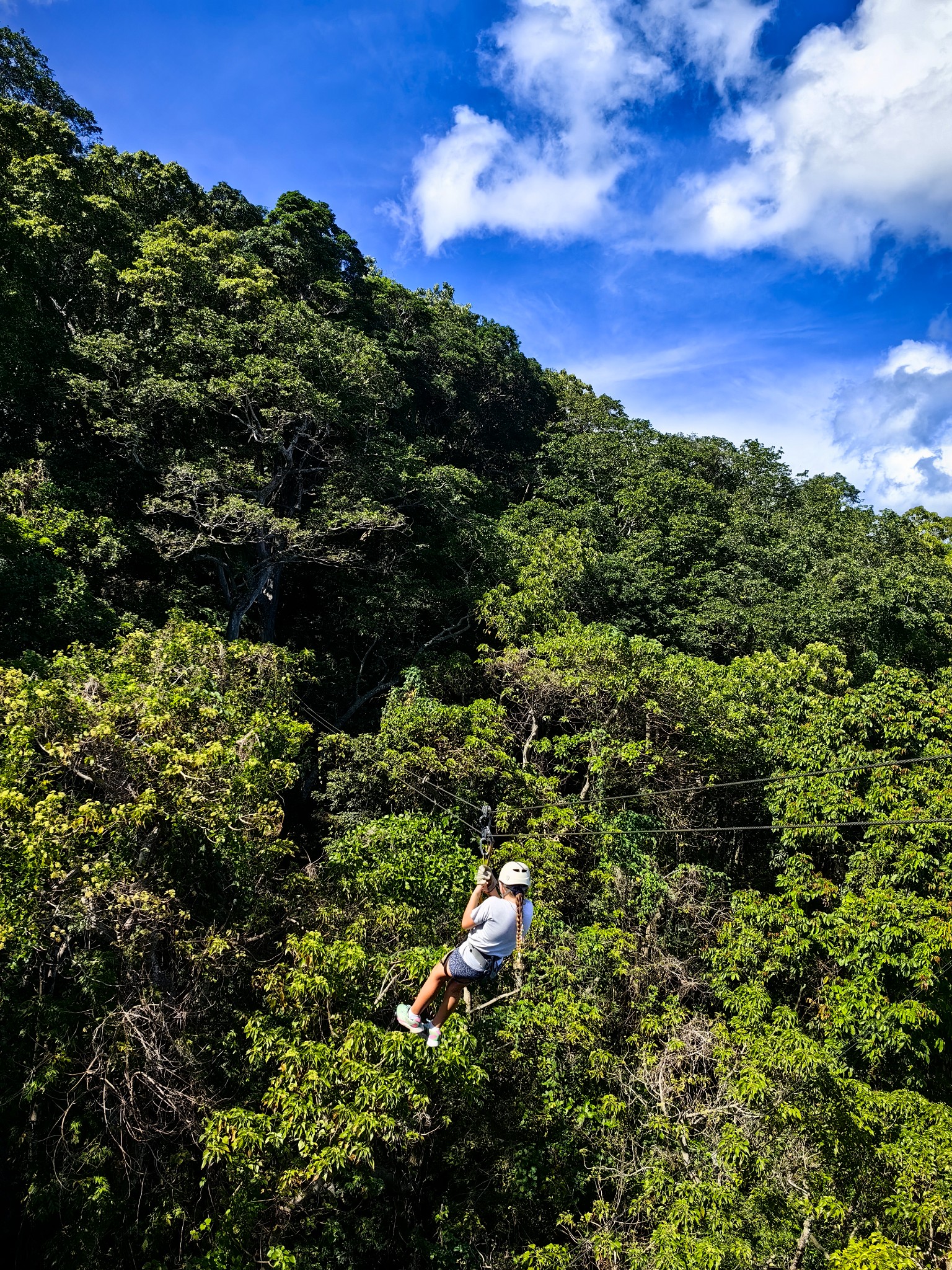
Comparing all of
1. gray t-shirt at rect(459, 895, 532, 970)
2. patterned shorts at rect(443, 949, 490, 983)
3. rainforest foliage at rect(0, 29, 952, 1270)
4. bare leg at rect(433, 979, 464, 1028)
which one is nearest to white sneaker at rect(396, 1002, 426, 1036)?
bare leg at rect(433, 979, 464, 1028)

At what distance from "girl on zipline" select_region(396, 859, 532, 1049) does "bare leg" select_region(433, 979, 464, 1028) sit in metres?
0.08

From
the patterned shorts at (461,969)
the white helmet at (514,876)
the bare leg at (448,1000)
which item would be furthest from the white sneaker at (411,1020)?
the white helmet at (514,876)

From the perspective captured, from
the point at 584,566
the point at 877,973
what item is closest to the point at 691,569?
the point at 584,566

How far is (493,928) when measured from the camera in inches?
159

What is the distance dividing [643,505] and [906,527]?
802 centimetres

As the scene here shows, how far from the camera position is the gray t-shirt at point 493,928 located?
13.2ft

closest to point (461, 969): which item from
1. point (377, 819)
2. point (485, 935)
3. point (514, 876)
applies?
point (485, 935)

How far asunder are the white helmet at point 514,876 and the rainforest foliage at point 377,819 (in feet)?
6.17

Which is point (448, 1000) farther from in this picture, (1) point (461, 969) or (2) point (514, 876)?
(2) point (514, 876)

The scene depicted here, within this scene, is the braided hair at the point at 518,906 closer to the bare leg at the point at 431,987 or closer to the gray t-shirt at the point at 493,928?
the gray t-shirt at the point at 493,928

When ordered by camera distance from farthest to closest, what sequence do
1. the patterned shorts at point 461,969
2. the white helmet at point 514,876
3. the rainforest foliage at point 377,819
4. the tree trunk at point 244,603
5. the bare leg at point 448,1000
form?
1. the tree trunk at point 244,603
2. the rainforest foliage at point 377,819
3. the bare leg at point 448,1000
4. the patterned shorts at point 461,969
5. the white helmet at point 514,876

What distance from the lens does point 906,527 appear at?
20.5 m

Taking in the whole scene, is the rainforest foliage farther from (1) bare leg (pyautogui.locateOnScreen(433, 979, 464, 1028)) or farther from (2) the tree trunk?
(1) bare leg (pyautogui.locateOnScreen(433, 979, 464, 1028))

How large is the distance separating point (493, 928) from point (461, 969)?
15.4 inches
